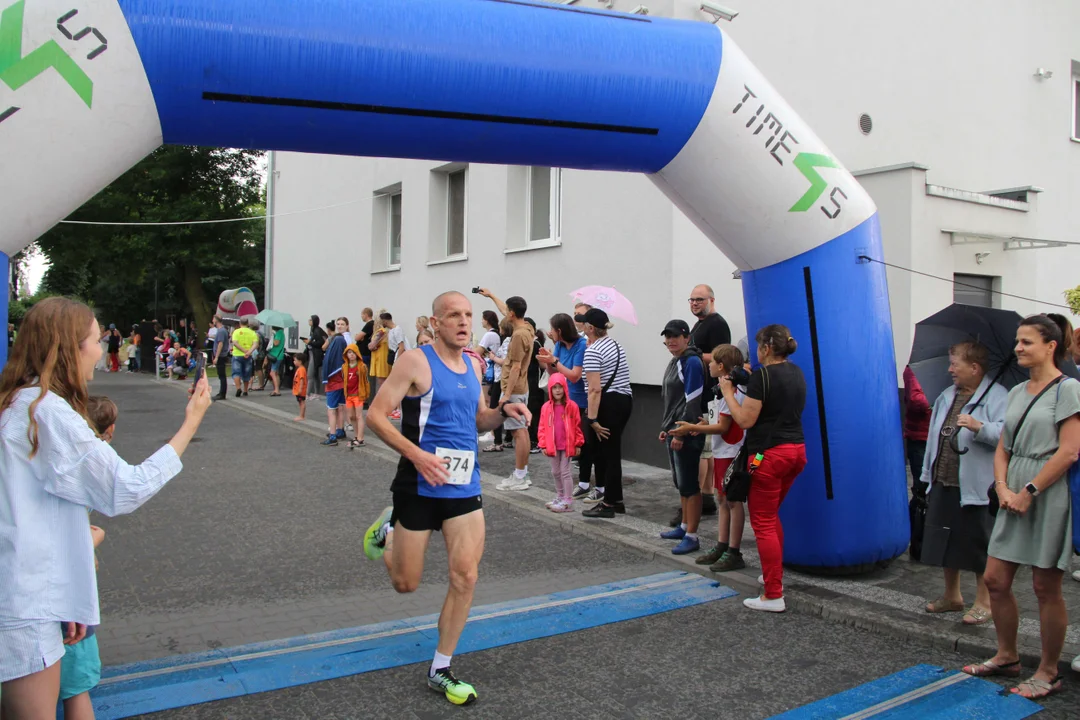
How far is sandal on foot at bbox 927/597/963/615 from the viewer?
4832mm

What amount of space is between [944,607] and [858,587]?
1.84ft

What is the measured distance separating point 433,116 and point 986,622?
13.5ft

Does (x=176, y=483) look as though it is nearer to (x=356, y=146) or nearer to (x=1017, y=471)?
(x=356, y=146)

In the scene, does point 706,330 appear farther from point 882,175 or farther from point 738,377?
point 882,175

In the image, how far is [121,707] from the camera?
3.62m

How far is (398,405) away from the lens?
376 cm

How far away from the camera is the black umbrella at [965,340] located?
4.38 meters

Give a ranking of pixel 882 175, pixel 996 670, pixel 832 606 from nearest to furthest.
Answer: pixel 996 670, pixel 832 606, pixel 882 175

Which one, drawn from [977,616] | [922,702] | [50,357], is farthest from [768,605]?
[50,357]

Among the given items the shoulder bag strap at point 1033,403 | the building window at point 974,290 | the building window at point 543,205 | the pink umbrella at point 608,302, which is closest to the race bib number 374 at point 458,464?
the shoulder bag strap at point 1033,403

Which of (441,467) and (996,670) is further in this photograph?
(996,670)

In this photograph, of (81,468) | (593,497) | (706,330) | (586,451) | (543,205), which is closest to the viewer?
(81,468)

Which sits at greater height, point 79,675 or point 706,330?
point 706,330

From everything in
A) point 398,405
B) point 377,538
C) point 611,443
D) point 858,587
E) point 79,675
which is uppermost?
point 398,405
